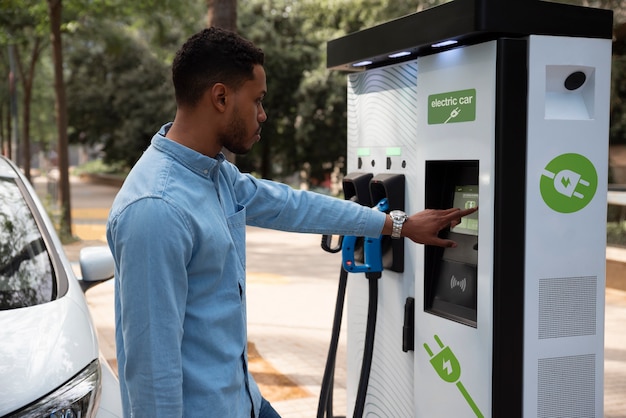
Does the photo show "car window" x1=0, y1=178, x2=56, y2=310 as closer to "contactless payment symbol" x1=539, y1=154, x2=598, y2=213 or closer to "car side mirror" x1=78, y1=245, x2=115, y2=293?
"car side mirror" x1=78, y1=245, x2=115, y2=293

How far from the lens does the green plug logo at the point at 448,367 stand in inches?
120

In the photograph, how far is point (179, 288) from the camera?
2.02 meters

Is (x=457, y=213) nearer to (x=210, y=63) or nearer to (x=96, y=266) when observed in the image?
(x=210, y=63)

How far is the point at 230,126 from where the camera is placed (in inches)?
86.9

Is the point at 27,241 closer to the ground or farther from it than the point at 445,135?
closer to the ground

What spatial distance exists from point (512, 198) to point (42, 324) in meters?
1.72

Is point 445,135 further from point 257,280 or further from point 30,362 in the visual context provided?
point 257,280

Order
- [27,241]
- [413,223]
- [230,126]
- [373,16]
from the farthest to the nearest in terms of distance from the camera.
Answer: [373,16] → [27,241] → [413,223] → [230,126]

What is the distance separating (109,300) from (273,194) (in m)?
6.71

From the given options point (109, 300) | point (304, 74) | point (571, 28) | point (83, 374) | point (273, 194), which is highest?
point (304, 74)

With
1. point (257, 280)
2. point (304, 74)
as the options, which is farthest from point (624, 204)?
point (304, 74)

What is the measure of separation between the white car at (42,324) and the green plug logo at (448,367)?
47.9 inches

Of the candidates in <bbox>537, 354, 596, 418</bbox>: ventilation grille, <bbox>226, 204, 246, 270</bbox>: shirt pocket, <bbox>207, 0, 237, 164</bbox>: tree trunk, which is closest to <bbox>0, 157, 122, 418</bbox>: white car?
<bbox>226, 204, 246, 270</bbox>: shirt pocket

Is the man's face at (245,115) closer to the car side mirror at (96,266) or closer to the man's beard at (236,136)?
the man's beard at (236,136)
